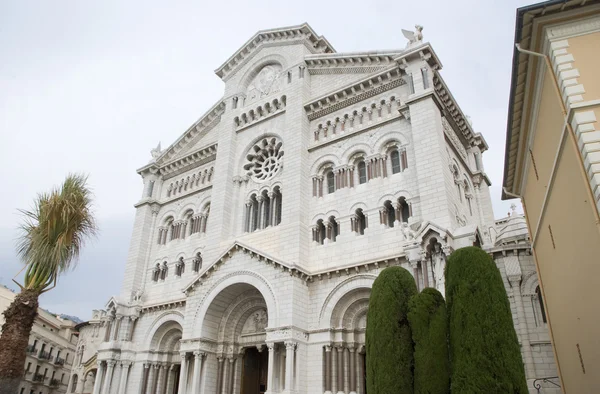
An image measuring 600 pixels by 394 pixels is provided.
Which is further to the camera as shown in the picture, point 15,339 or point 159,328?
point 159,328

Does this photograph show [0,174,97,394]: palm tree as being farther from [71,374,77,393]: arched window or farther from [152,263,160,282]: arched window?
[71,374,77,393]: arched window

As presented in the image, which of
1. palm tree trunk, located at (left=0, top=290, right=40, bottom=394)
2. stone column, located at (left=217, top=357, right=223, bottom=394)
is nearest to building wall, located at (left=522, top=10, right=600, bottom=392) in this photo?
stone column, located at (left=217, top=357, right=223, bottom=394)

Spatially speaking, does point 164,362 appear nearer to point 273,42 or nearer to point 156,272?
point 156,272

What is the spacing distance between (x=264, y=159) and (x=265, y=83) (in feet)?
16.9

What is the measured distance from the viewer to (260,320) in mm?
22891

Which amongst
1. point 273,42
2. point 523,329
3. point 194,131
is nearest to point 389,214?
point 523,329

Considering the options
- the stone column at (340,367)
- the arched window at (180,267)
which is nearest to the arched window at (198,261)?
the arched window at (180,267)

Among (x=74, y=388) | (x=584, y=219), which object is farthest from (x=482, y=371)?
(x=74, y=388)

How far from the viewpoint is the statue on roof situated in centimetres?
2278

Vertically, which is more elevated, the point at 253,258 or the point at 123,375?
the point at 253,258

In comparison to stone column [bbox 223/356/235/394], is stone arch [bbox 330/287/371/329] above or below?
above

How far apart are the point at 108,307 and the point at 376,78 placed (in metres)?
19.8

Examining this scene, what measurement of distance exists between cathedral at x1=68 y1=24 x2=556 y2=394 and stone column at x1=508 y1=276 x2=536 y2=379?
5 cm

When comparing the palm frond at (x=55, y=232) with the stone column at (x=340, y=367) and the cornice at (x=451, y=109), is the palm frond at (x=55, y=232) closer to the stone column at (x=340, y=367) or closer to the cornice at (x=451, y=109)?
the stone column at (x=340, y=367)
